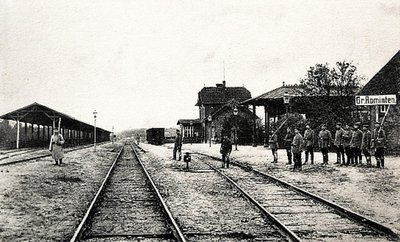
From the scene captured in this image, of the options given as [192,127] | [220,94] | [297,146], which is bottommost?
[297,146]

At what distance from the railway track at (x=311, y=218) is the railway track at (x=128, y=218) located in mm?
1847

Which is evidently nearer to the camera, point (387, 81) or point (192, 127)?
point (387, 81)

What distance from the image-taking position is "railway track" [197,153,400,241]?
639 cm

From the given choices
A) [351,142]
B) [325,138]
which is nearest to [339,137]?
[325,138]

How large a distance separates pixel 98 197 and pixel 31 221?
A: 232 centimetres

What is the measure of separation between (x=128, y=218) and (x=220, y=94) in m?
65.7

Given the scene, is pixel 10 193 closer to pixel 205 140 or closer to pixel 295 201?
pixel 295 201

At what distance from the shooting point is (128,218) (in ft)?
25.6

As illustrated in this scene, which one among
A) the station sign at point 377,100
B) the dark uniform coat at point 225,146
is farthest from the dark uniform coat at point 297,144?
the station sign at point 377,100

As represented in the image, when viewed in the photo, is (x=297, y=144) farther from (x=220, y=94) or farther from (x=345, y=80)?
(x=220, y=94)

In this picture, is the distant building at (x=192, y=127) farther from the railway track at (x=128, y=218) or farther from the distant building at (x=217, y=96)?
the railway track at (x=128, y=218)

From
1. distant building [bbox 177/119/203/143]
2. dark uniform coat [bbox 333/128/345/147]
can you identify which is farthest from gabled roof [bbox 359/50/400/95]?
distant building [bbox 177/119/203/143]

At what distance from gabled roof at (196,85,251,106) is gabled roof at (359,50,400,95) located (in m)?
48.1

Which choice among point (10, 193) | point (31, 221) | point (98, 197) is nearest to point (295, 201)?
point (98, 197)
